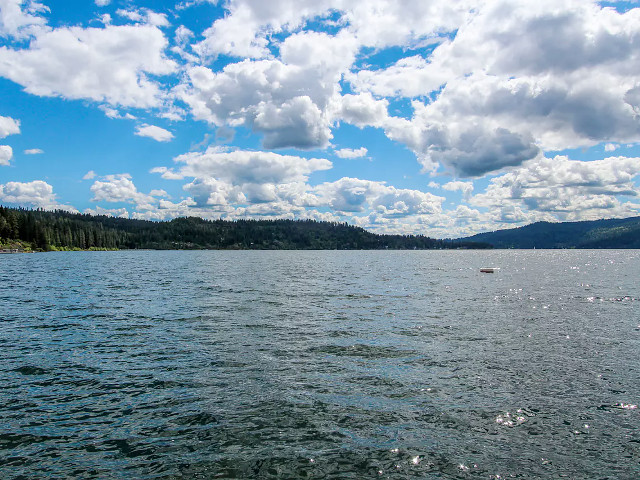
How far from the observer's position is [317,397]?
1891cm

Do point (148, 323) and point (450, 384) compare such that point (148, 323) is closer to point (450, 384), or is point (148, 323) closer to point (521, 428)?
point (450, 384)

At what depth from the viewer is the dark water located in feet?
43.6

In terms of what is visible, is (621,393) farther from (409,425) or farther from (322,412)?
(322,412)

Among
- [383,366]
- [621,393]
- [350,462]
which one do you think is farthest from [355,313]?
[350,462]

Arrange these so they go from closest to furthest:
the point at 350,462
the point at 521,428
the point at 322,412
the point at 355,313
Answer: the point at 350,462 < the point at 521,428 < the point at 322,412 < the point at 355,313

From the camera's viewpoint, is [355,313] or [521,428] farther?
[355,313]

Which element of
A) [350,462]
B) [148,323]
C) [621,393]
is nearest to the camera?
[350,462]

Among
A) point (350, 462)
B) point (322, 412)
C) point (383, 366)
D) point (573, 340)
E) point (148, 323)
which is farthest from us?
point (148, 323)

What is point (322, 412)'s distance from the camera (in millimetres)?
17266

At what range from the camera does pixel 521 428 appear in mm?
15930

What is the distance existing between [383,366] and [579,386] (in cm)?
1042

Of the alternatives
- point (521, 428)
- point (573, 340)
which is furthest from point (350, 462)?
Result: point (573, 340)

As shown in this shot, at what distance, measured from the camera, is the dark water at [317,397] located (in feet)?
43.6

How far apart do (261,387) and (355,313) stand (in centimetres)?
2397
